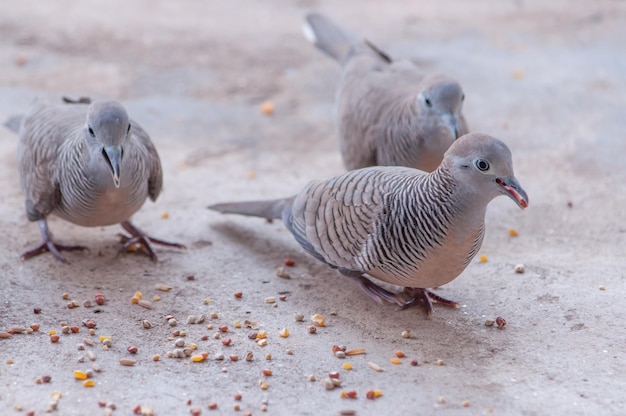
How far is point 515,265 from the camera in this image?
4.73 meters

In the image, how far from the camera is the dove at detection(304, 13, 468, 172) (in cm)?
479

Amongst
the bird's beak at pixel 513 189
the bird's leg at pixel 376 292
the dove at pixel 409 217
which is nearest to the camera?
the bird's beak at pixel 513 189

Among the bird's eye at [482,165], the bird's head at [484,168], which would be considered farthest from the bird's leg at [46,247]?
the bird's eye at [482,165]

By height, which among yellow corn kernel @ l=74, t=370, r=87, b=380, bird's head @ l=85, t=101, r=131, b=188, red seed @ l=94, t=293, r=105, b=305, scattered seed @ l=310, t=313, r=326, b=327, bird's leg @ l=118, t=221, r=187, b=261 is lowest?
yellow corn kernel @ l=74, t=370, r=87, b=380

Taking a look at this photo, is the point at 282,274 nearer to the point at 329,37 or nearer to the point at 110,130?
the point at 110,130

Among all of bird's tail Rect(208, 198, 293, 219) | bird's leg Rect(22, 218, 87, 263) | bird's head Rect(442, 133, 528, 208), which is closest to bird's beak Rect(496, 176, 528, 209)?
bird's head Rect(442, 133, 528, 208)

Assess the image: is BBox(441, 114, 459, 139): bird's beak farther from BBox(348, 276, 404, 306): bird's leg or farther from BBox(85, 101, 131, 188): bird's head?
→ BBox(85, 101, 131, 188): bird's head

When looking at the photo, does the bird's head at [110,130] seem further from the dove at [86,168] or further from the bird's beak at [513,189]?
the bird's beak at [513,189]

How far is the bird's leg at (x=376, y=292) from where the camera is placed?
432 centimetres

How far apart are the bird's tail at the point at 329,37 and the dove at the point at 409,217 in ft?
6.72

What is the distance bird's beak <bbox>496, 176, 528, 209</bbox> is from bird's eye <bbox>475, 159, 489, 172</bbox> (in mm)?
68

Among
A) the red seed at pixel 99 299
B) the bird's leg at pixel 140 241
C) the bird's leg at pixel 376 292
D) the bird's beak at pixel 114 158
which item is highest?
the bird's beak at pixel 114 158

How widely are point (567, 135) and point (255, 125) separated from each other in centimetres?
234

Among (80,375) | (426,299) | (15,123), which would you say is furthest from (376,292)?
(15,123)
